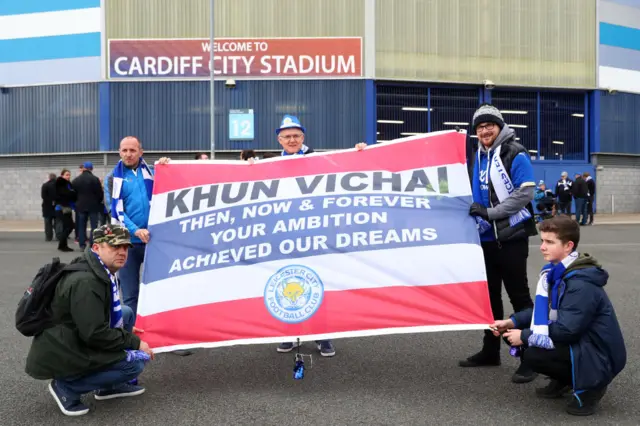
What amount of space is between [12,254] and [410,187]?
35.8ft

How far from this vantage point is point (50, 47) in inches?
1051

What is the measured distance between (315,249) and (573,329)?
1.71 meters

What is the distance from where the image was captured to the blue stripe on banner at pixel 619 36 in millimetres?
28547

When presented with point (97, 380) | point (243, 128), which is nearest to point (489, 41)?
point (243, 128)

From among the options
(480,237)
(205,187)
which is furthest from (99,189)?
(480,237)

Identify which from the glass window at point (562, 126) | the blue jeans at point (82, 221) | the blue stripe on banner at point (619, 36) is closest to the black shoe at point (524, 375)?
the blue jeans at point (82, 221)

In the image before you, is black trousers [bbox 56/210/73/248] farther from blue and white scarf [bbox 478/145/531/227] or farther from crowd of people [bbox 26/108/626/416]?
blue and white scarf [bbox 478/145/531/227]

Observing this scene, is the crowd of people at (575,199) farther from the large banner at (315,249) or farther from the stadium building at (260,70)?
the large banner at (315,249)

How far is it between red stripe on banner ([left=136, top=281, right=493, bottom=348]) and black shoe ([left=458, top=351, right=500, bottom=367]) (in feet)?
2.21

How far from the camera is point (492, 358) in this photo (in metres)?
4.67

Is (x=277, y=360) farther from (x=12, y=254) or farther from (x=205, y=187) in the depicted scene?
(x=12, y=254)

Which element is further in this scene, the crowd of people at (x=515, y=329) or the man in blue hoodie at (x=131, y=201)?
the man in blue hoodie at (x=131, y=201)

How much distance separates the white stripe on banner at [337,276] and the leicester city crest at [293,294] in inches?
1.7

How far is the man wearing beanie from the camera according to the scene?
4.36 m
